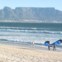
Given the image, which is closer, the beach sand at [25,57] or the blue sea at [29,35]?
the beach sand at [25,57]

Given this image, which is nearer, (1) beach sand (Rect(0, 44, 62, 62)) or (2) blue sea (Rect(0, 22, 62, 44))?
(1) beach sand (Rect(0, 44, 62, 62))

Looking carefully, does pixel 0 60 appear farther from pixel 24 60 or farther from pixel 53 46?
pixel 53 46

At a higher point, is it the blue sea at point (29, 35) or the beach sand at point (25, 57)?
the beach sand at point (25, 57)

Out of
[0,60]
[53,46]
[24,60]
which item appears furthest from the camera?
[53,46]

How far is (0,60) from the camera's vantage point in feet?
56.4

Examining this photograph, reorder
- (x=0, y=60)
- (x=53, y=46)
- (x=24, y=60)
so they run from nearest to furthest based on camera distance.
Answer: (x=0, y=60)
(x=24, y=60)
(x=53, y=46)

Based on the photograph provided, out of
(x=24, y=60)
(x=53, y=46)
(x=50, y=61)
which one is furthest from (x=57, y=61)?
(x=53, y=46)

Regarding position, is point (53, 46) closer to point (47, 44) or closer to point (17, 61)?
point (47, 44)

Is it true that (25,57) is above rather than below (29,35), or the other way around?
above

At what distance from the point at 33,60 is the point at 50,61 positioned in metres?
1.06

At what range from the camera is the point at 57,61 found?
19141mm

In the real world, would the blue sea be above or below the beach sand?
below

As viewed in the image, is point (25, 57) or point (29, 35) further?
point (29, 35)

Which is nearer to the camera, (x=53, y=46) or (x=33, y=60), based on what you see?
(x=33, y=60)
